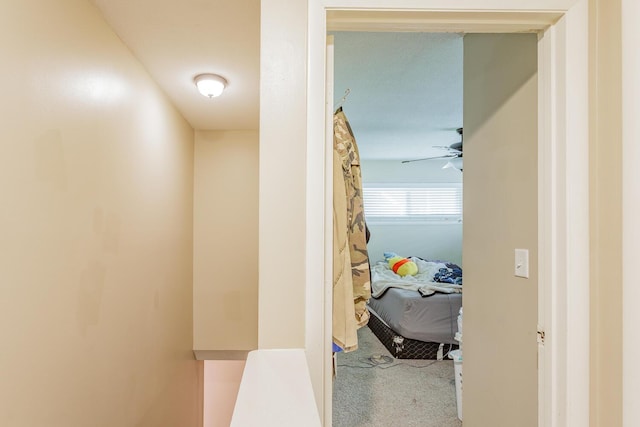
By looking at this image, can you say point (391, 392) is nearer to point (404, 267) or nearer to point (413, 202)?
point (404, 267)

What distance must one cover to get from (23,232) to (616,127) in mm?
1904

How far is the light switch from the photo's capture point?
4.78 feet

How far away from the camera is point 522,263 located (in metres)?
1.49

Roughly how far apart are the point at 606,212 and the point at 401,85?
2302 millimetres

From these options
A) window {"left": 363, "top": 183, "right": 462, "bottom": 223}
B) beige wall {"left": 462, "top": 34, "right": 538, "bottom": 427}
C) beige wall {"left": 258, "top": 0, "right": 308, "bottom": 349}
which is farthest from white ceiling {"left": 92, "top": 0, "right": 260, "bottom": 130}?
window {"left": 363, "top": 183, "right": 462, "bottom": 223}

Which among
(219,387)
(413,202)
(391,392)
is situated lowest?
(219,387)

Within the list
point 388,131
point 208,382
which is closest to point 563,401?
point 388,131

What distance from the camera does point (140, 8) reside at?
5.71 ft

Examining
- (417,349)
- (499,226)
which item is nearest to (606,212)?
(499,226)

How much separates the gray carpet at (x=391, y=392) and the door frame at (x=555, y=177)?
152cm

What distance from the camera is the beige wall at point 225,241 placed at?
153 inches

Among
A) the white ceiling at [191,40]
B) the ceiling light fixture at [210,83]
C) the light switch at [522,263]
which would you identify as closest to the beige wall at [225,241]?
the white ceiling at [191,40]

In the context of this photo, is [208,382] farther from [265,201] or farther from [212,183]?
[265,201]

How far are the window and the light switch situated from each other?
4.76 meters
